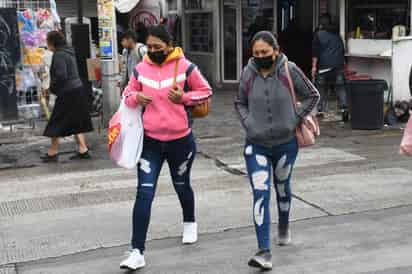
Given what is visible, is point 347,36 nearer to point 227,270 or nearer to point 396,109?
point 396,109

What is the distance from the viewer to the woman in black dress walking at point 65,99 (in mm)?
9719

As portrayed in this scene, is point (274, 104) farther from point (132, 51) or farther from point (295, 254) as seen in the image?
point (132, 51)

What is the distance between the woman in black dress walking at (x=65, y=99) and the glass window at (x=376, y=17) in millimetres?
7158

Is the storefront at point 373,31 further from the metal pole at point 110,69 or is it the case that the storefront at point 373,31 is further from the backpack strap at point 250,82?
the backpack strap at point 250,82

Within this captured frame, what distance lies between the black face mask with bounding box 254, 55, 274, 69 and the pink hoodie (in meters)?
0.49

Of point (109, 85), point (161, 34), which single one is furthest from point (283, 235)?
point (109, 85)

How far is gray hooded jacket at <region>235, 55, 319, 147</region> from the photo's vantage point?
5.31 metres

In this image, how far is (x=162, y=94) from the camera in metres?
5.35

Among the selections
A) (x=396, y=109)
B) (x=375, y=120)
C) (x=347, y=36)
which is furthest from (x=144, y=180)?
(x=347, y=36)

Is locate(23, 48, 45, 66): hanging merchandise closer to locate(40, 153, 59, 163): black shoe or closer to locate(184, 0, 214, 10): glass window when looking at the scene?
locate(40, 153, 59, 163): black shoe

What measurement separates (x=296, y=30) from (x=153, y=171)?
13299 mm

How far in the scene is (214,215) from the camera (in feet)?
22.4

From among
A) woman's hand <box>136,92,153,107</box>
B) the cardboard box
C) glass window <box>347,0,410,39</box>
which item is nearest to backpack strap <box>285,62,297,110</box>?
woman's hand <box>136,92,153,107</box>

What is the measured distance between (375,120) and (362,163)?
2921mm
